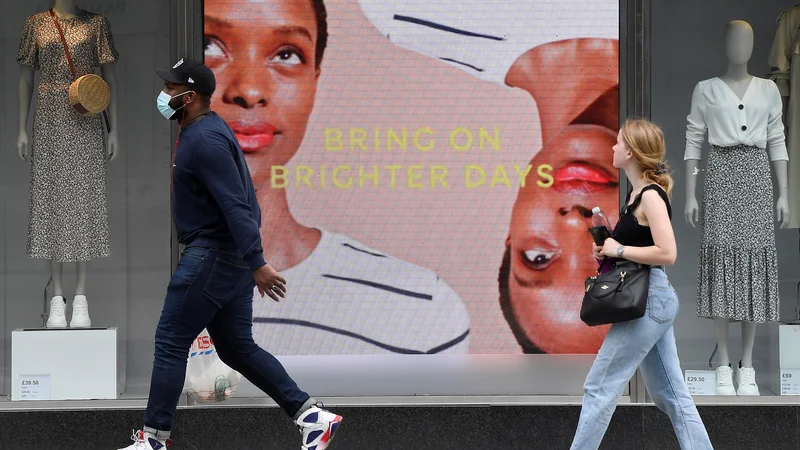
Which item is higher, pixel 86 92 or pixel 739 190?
pixel 86 92

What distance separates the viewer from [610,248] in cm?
397

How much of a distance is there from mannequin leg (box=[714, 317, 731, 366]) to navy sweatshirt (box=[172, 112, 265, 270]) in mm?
2741

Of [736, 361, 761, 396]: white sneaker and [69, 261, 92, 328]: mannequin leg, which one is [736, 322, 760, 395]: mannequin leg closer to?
[736, 361, 761, 396]: white sneaker

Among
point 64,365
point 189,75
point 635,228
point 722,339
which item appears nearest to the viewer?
point 635,228

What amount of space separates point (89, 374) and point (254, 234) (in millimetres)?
1885

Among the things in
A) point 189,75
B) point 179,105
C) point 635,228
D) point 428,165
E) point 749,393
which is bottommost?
point 749,393

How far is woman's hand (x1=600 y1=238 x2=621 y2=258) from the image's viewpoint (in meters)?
3.95

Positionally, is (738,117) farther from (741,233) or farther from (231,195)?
(231,195)

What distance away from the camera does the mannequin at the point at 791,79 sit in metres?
5.71

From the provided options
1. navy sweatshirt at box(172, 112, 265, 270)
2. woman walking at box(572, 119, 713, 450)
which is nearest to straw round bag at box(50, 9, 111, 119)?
navy sweatshirt at box(172, 112, 265, 270)

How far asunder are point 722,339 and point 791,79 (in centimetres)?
143

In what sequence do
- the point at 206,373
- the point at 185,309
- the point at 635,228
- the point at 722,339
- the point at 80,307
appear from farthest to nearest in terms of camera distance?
the point at 722,339, the point at 80,307, the point at 206,373, the point at 185,309, the point at 635,228

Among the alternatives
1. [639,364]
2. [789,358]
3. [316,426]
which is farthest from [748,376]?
[316,426]

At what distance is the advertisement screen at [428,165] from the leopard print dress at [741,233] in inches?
21.7
